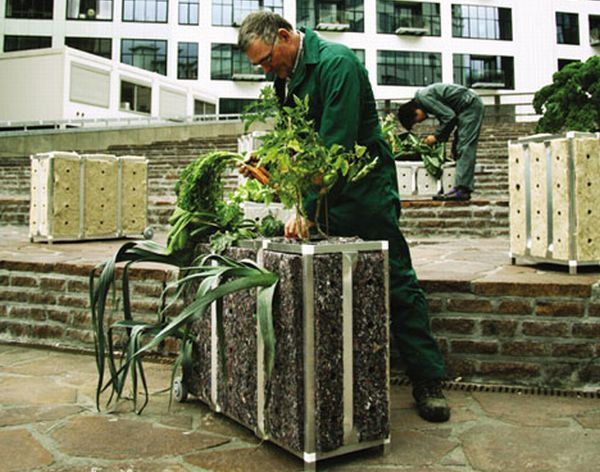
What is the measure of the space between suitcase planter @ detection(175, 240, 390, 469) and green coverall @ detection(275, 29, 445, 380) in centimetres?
38

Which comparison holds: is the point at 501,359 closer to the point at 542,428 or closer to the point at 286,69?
the point at 542,428

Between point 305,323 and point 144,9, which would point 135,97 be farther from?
point 305,323

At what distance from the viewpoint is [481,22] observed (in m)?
34.8

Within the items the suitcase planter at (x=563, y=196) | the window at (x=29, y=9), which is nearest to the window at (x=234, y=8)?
the window at (x=29, y=9)

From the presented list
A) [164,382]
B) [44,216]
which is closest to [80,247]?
[44,216]

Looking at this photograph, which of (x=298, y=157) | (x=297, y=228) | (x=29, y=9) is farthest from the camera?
(x=29, y=9)

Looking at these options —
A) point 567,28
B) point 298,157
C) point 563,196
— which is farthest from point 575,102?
point 298,157

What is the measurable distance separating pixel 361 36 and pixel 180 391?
3294cm

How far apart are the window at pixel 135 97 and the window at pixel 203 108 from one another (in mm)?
3581

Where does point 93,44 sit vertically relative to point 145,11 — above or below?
below

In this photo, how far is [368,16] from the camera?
33781 millimetres

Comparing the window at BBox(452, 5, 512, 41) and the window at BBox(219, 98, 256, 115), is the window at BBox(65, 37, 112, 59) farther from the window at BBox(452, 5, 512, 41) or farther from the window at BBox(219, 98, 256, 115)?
the window at BBox(452, 5, 512, 41)

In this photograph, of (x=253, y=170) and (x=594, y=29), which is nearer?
(x=253, y=170)

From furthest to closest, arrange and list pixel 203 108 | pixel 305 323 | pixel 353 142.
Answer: pixel 203 108 < pixel 353 142 < pixel 305 323
